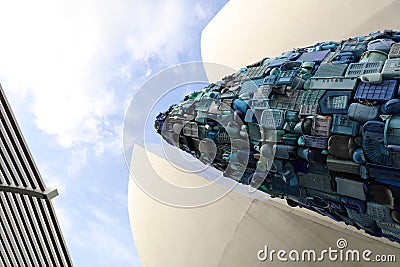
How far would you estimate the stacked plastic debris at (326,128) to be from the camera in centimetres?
279

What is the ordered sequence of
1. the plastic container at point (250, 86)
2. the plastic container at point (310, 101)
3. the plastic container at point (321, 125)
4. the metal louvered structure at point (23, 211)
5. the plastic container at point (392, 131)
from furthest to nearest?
the metal louvered structure at point (23, 211), the plastic container at point (250, 86), the plastic container at point (310, 101), the plastic container at point (321, 125), the plastic container at point (392, 131)

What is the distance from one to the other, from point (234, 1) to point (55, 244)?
7291mm

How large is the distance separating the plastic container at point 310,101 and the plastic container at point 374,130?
47 cm

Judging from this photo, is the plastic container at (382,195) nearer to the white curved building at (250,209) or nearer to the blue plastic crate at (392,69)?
the blue plastic crate at (392,69)

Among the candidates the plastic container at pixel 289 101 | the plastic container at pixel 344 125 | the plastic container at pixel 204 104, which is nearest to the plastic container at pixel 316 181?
the plastic container at pixel 344 125

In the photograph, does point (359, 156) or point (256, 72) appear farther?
point (256, 72)

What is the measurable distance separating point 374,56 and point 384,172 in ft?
2.80

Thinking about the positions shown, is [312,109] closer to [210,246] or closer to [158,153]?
[210,246]

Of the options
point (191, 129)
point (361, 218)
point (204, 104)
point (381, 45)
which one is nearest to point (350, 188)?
point (361, 218)

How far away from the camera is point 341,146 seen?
9.78ft

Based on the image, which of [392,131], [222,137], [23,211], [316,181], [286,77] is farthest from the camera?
[23,211]

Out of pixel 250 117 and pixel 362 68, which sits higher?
pixel 250 117

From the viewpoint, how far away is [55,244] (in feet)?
20.2

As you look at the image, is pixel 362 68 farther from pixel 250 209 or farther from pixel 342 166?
pixel 250 209
